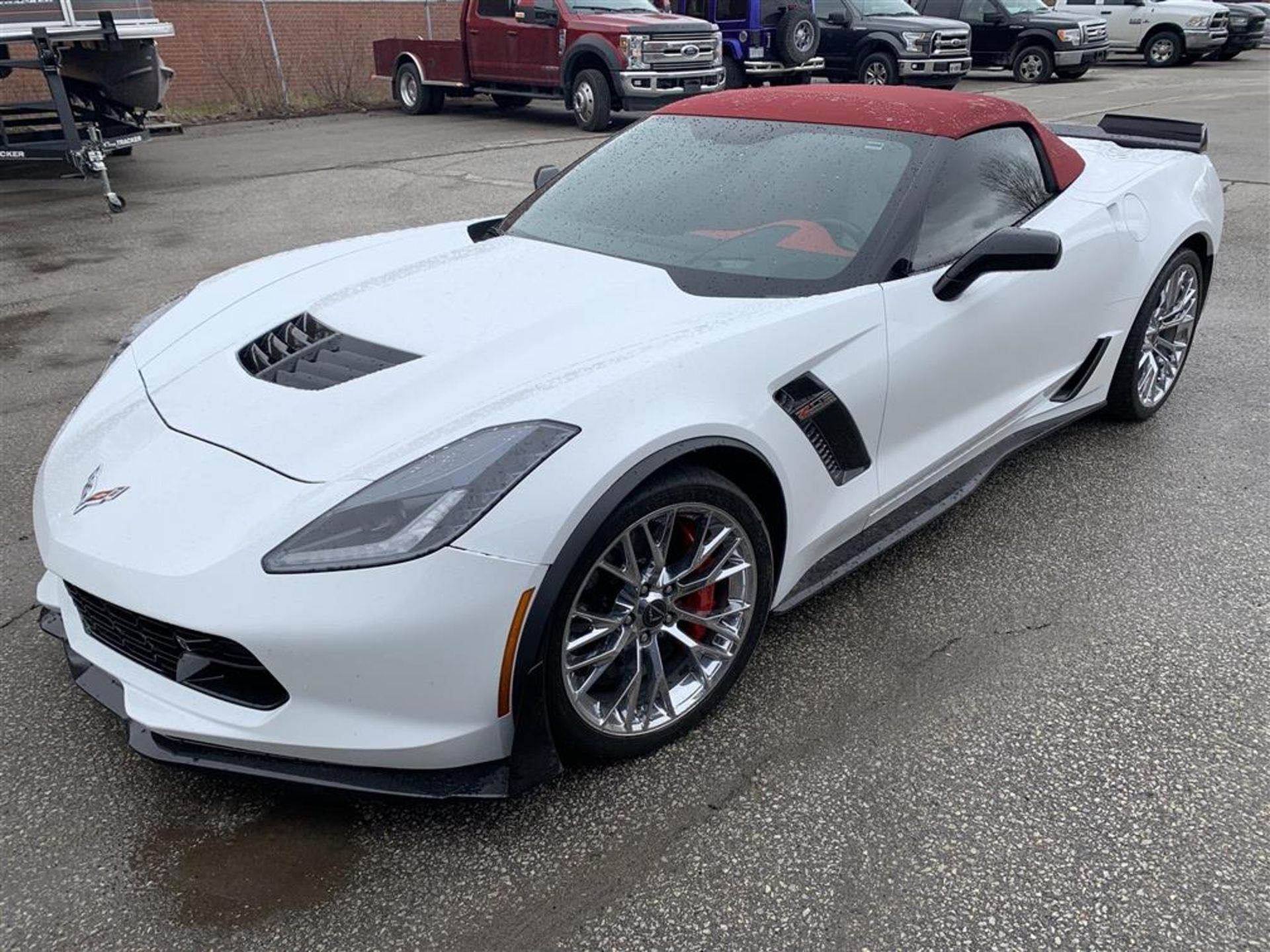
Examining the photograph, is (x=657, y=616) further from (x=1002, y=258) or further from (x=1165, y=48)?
(x=1165, y=48)

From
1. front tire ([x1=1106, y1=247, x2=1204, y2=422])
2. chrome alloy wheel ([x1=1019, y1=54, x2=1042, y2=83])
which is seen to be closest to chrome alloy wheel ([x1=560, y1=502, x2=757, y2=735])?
front tire ([x1=1106, y1=247, x2=1204, y2=422])

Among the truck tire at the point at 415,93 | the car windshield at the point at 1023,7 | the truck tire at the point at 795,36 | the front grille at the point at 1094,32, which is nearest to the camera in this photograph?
the truck tire at the point at 795,36

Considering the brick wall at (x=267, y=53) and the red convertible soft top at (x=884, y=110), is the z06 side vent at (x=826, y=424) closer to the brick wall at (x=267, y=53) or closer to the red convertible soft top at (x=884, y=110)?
the red convertible soft top at (x=884, y=110)

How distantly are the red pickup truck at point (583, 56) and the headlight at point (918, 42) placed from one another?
413 centimetres

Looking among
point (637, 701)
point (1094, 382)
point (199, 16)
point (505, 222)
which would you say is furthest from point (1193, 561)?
point (199, 16)

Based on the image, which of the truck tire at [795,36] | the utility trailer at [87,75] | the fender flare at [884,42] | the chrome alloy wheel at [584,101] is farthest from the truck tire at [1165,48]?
the utility trailer at [87,75]

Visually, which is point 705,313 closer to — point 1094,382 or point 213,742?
point 213,742

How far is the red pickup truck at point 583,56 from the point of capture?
42.5 feet

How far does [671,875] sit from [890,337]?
1.52 metres

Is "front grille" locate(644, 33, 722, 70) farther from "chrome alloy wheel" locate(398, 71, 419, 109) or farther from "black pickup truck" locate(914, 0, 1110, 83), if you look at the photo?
"black pickup truck" locate(914, 0, 1110, 83)

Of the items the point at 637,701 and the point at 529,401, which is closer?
the point at 529,401

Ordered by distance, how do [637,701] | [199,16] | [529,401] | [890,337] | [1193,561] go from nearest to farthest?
[529,401] < [637,701] < [890,337] < [1193,561] < [199,16]

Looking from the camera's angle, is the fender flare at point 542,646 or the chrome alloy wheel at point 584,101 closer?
the fender flare at point 542,646

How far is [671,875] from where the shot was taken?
2102 millimetres
